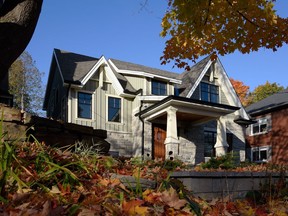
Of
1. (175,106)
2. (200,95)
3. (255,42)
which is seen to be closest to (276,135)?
(200,95)

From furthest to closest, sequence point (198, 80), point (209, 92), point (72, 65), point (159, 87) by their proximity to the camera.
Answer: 1. point (209, 92)
2. point (198, 80)
3. point (159, 87)
4. point (72, 65)

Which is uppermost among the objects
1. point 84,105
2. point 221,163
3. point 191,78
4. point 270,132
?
point 191,78

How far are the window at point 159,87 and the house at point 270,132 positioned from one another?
Result: 7.64m

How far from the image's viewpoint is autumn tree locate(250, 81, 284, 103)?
4553 cm

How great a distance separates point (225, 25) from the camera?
630 cm

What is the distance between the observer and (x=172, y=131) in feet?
48.7

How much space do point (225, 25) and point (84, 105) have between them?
37.4 feet

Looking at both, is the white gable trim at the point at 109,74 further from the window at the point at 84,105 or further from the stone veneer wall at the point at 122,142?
the stone veneer wall at the point at 122,142

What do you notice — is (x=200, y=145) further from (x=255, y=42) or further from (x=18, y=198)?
(x=18, y=198)

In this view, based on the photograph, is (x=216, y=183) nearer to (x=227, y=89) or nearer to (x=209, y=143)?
(x=209, y=143)

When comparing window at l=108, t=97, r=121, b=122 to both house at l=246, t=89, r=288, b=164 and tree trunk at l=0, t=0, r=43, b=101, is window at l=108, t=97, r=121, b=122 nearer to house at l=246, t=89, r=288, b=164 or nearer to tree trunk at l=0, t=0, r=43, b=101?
house at l=246, t=89, r=288, b=164

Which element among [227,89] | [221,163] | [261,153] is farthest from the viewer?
[261,153]

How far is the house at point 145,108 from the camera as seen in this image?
1594cm

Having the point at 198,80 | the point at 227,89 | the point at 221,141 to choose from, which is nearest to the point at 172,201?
the point at 221,141
